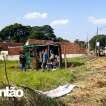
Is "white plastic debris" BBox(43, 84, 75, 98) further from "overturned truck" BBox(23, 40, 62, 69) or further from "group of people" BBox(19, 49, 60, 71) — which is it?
"overturned truck" BBox(23, 40, 62, 69)

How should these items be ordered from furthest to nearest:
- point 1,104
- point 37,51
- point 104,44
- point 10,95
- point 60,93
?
point 104,44 → point 37,51 → point 60,93 → point 1,104 → point 10,95

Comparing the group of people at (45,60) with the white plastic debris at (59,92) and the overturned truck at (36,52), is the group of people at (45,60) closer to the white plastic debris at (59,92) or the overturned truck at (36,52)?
the overturned truck at (36,52)

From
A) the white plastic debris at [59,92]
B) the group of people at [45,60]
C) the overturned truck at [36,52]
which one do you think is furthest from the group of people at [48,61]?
the white plastic debris at [59,92]

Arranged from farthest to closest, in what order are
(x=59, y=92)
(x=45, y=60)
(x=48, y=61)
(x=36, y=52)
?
(x=36, y=52), (x=48, y=61), (x=45, y=60), (x=59, y=92)

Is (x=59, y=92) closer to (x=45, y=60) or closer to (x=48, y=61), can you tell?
(x=45, y=60)

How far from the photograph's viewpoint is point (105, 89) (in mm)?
16438

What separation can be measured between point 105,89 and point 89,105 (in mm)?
3503

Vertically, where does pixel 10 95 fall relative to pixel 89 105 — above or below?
above

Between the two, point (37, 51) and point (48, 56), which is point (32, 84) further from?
point (37, 51)

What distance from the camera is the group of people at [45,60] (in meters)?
30.4

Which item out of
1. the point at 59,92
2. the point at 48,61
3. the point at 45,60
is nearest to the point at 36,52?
the point at 48,61

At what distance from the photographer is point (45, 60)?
99.9 ft

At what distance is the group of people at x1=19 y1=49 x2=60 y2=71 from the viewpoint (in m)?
30.4

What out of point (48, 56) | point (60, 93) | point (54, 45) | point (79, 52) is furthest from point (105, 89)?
point (79, 52)
